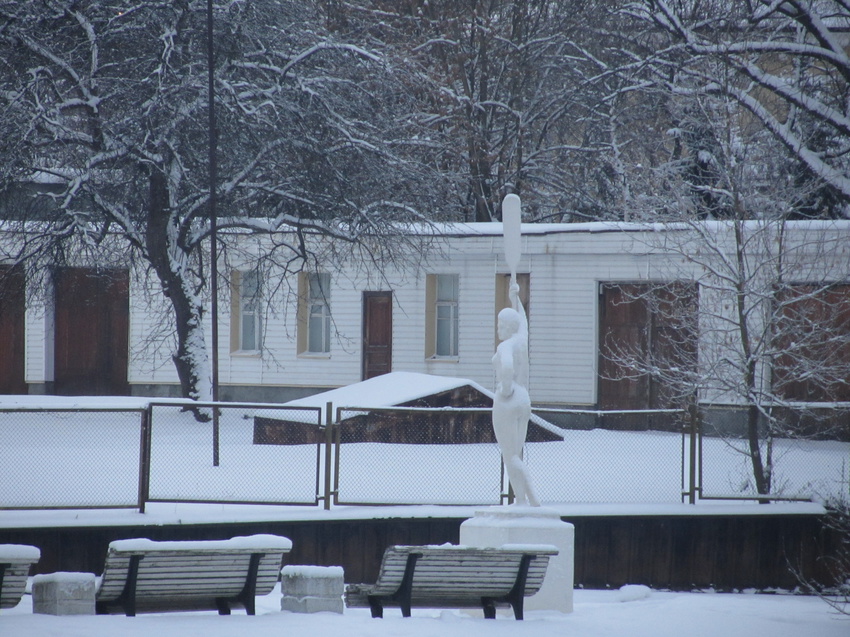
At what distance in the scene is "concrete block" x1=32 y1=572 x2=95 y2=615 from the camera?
27.1ft

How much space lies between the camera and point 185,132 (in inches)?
840

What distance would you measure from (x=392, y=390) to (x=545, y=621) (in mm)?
10304

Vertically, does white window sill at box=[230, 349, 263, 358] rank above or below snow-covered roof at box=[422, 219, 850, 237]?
below

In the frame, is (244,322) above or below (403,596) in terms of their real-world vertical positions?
above

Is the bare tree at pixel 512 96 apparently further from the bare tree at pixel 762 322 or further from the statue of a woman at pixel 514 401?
the statue of a woman at pixel 514 401

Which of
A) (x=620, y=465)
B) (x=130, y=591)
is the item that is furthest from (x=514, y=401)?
(x=620, y=465)

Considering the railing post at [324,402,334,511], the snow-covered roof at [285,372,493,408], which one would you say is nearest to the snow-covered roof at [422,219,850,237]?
the snow-covered roof at [285,372,493,408]

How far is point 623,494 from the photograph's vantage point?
1416 centimetres

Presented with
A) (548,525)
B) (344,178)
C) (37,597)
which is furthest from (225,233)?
(37,597)

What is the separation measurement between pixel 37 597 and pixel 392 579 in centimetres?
254

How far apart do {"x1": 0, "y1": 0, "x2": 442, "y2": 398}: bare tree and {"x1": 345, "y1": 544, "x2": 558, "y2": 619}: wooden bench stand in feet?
41.8

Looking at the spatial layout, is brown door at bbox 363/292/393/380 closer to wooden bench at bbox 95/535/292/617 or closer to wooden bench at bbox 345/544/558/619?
wooden bench at bbox 345/544/558/619

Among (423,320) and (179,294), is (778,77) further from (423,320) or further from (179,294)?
(179,294)

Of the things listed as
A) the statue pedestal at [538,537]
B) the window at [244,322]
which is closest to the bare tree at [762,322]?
the statue pedestal at [538,537]
